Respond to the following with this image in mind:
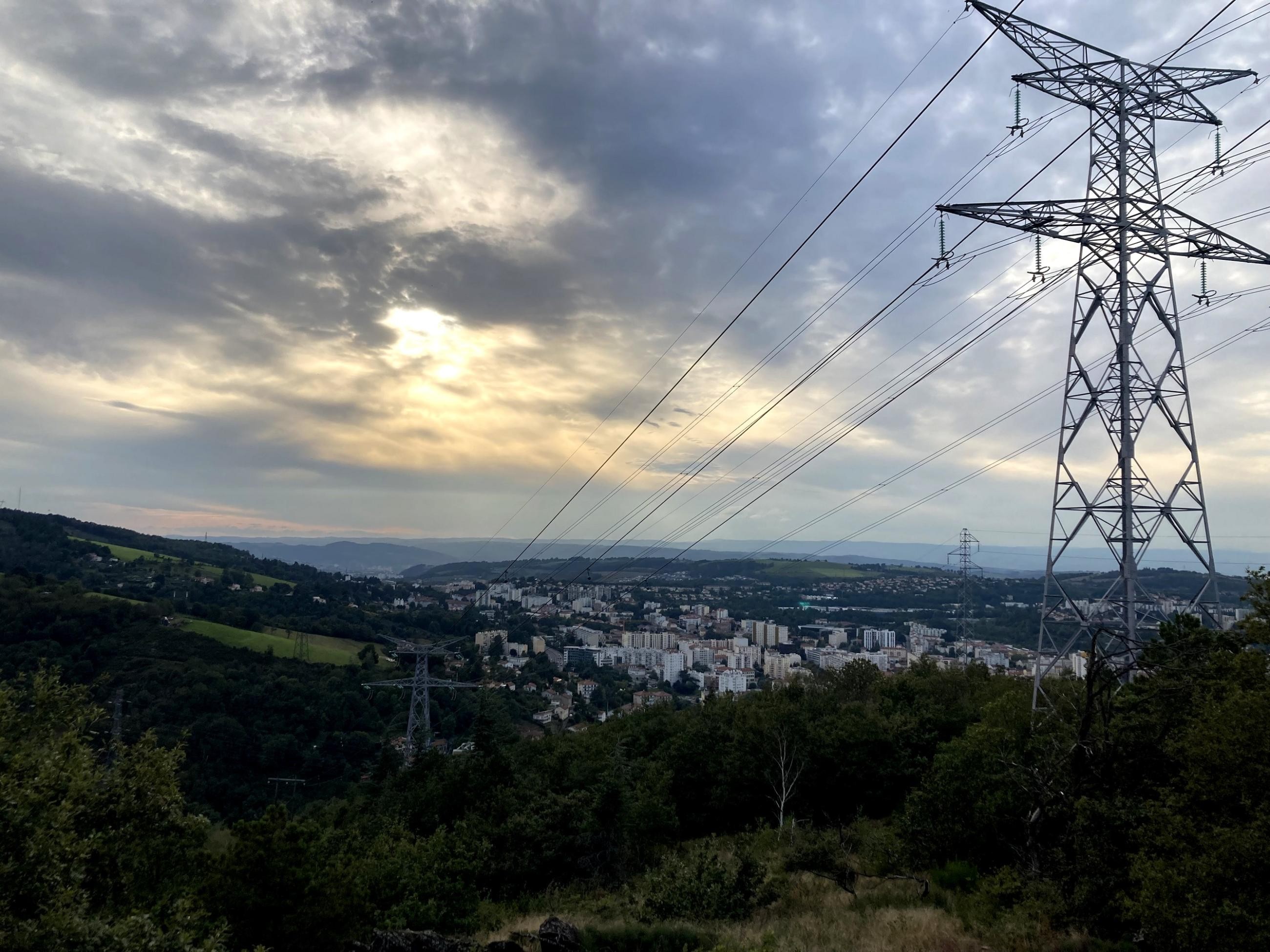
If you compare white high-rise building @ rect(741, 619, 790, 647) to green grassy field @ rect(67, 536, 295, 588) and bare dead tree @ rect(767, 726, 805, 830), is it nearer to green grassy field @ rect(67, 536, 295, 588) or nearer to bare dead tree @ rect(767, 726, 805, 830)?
green grassy field @ rect(67, 536, 295, 588)

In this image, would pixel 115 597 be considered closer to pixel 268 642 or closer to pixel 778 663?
pixel 268 642

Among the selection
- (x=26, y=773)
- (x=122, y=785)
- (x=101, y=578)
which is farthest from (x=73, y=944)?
(x=101, y=578)

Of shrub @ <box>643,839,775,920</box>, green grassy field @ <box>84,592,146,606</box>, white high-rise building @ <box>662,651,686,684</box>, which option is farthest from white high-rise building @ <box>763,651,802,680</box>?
green grassy field @ <box>84,592,146,606</box>

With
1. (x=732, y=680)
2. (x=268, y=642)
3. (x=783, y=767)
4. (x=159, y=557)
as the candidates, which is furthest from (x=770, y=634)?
(x=159, y=557)

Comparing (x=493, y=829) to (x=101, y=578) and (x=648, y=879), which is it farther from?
(x=101, y=578)

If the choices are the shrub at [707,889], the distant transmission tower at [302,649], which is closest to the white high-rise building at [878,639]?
the distant transmission tower at [302,649]

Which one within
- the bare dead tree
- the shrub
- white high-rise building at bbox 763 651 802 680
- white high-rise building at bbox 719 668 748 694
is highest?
the shrub

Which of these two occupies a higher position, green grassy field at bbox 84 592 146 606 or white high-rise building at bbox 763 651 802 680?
green grassy field at bbox 84 592 146 606
